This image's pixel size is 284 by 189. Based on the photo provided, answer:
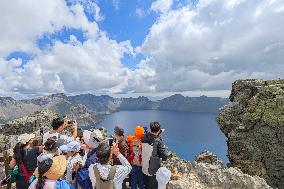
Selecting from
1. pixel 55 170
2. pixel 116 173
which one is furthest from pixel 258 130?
pixel 55 170

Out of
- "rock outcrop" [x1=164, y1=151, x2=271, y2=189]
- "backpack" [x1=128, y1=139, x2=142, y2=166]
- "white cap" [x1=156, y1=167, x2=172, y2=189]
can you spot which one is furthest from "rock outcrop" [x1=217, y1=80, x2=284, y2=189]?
"white cap" [x1=156, y1=167, x2=172, y2=189]

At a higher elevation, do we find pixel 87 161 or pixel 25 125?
Result: pixel 87 161

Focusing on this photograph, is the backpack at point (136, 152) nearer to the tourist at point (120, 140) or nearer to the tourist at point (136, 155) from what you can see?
the tourist at point (136, 155)

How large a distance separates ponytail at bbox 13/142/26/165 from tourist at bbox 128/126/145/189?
3855mm

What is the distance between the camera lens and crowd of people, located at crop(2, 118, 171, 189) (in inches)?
267

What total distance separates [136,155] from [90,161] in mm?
3009

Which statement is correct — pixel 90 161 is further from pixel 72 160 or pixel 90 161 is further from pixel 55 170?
pixel 55 170

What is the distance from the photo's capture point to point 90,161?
30.0 feet

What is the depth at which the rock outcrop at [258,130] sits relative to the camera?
80.5 ft

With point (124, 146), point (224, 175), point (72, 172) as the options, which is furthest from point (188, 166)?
point (72, 172)

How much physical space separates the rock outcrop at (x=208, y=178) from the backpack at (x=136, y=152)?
10.7 feet

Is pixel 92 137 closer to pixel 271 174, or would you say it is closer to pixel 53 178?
pixel 53 178

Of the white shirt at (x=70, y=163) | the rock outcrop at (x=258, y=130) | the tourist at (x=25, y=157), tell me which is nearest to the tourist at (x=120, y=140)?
the white shirt at (x=70, y=163)

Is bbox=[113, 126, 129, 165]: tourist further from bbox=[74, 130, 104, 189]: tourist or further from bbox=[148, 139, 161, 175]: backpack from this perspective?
bbox=[148, 139, 161, 175]: backpack
